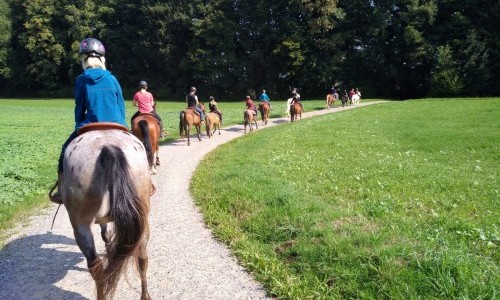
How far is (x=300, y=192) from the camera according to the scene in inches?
325

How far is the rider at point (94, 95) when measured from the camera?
494cm

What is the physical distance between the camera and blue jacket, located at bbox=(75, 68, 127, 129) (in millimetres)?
4938

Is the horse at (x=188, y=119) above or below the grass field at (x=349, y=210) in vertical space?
above

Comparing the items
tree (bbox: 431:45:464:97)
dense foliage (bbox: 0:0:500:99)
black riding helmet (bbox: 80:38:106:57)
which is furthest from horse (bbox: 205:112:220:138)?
tree (bbox: 431:45:464:97)

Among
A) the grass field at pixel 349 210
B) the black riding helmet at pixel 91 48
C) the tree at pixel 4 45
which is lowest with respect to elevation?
the grass field at pixel 349 210

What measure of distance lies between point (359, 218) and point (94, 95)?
454cm

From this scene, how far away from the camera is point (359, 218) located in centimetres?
645

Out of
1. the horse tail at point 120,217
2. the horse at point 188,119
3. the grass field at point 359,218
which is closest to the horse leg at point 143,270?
the horse tail at point 120,217

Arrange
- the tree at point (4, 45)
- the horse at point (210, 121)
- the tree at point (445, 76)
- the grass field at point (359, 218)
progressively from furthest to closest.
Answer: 1. the tree at point (4, 45)
2. the tree at point (445, 76)
3. the horse at point (210, 121)
4. the grass field at point (359, 218)

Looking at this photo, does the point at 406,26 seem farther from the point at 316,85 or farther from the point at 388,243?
the point at 388,243

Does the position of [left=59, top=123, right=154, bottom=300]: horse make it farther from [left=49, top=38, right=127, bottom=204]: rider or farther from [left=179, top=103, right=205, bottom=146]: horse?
[left=179, top=103, right=205, bottom=146]: horse

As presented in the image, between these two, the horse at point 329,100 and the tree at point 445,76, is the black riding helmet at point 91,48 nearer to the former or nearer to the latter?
the horse at point 329,100

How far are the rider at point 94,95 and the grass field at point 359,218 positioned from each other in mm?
2783

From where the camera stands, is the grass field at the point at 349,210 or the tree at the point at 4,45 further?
the tree at the point at 4,45
